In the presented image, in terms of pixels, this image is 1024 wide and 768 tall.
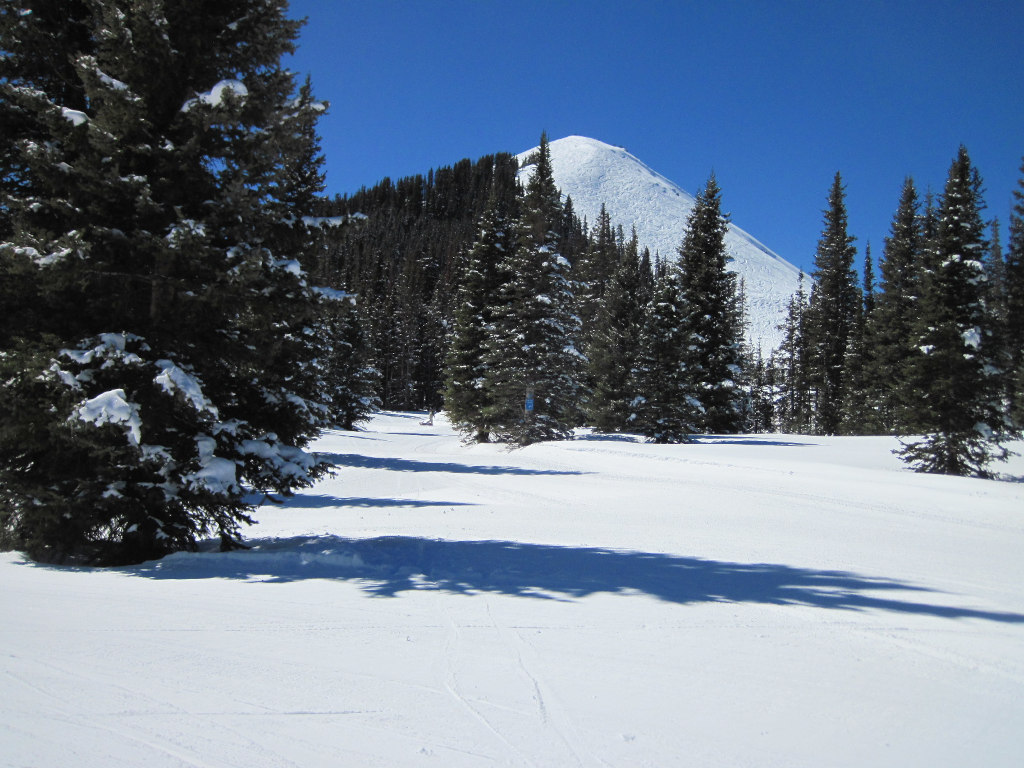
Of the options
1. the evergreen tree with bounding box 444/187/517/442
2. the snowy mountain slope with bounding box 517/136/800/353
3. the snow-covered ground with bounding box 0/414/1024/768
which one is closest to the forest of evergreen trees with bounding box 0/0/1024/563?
the snow-covered ground with bounding box 0/414/1024/768

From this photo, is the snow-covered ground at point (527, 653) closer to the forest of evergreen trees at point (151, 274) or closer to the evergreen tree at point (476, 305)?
the forest of evergreen trees at point (151, 274)

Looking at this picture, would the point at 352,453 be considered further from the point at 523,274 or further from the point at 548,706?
the point at 548,706

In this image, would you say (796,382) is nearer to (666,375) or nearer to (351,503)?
(666,375)

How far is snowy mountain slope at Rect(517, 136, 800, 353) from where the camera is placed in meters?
135

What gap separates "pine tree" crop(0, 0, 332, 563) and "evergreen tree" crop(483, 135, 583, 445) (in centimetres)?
1949

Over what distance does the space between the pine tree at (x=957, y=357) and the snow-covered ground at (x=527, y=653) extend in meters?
11.8

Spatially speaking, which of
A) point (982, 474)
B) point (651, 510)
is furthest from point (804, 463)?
point (651, 510)

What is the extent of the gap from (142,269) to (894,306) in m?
42.3

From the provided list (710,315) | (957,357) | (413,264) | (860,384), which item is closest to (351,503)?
(957,357)

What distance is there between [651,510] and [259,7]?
11.0m

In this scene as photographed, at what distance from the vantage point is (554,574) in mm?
6930

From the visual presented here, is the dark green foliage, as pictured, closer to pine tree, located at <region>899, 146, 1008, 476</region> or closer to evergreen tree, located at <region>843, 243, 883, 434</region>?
pine tree, located at <region>899, 146, 1008, 476</region>

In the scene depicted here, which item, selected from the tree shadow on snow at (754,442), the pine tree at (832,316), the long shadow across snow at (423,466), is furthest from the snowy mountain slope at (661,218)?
the long shadow across snow at (423,466)

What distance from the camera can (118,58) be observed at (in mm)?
7348
